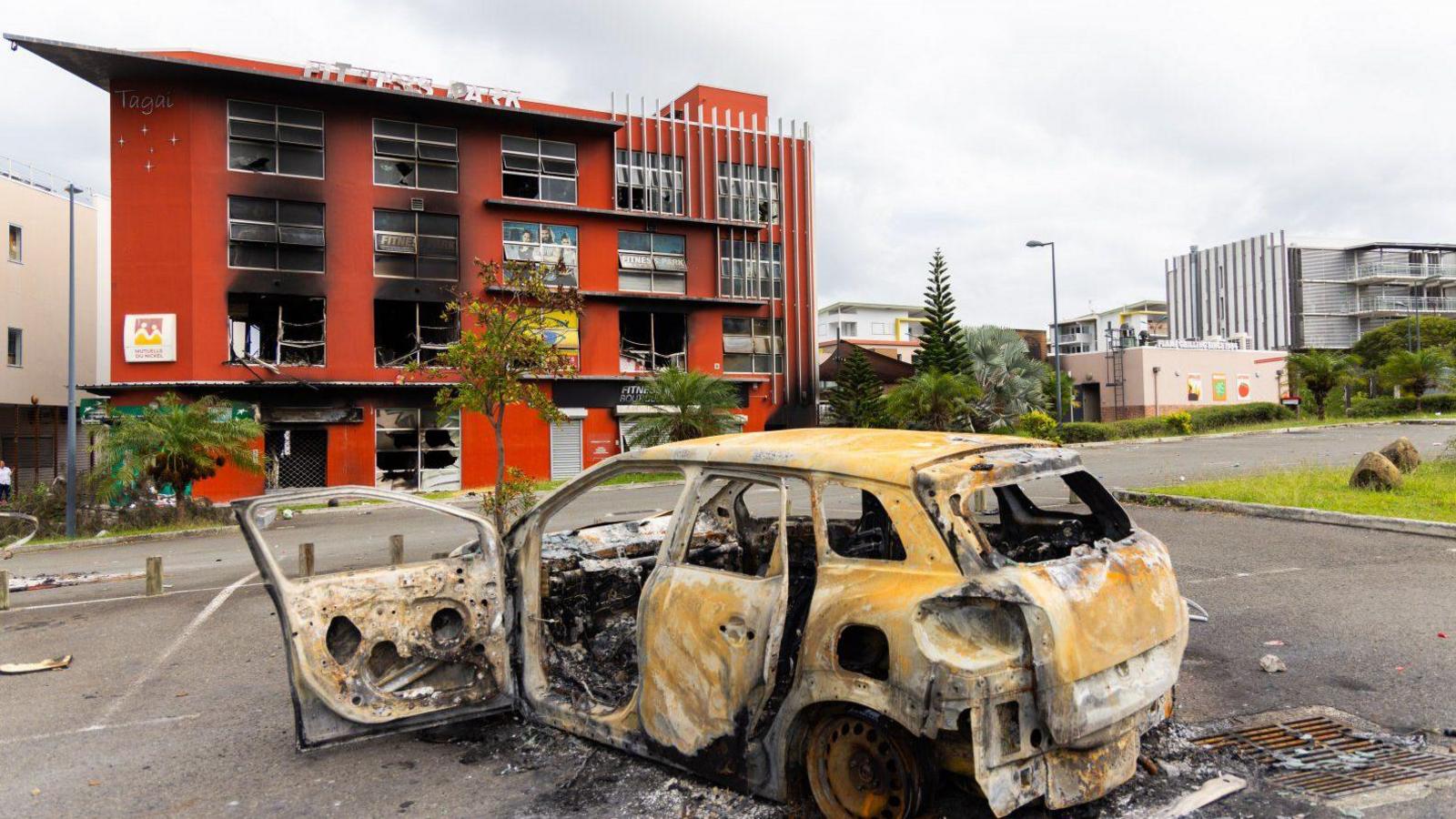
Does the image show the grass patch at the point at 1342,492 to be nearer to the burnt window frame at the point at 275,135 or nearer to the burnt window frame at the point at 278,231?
the burnt window frame at the point at 278,231

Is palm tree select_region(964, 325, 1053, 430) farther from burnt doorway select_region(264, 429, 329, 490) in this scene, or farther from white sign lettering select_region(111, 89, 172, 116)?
white sign lettering select_region(111, 89, 172, 116)

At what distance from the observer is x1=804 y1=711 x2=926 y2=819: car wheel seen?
3.22m

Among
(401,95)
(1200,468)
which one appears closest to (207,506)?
(401,95)

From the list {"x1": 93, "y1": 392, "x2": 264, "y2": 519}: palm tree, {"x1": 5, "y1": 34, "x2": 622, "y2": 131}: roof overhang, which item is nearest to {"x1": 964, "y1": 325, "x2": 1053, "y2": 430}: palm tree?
{"x1": 5, "y1": 34, "x2": 622, "y2": 131}: roof overhang

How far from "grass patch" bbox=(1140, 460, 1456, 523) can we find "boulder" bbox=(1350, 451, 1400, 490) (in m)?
0.14

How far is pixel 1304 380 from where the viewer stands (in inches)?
1518

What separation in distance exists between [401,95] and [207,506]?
14905 mm

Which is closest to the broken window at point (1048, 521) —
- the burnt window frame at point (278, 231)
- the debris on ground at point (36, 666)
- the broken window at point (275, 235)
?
the debris on ground at point (36, 666)

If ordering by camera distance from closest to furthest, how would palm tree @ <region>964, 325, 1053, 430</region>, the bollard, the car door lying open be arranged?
1. the car door lying open
2. the bollard
3. palm tree @ <region>964, 325, 1053, 430</region>

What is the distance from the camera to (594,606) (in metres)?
5.22

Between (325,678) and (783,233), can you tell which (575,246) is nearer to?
(783,233)

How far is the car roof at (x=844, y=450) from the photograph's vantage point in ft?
11.9

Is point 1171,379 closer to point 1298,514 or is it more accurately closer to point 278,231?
point 1298,514

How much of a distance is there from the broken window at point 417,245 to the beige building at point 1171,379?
114 feet
